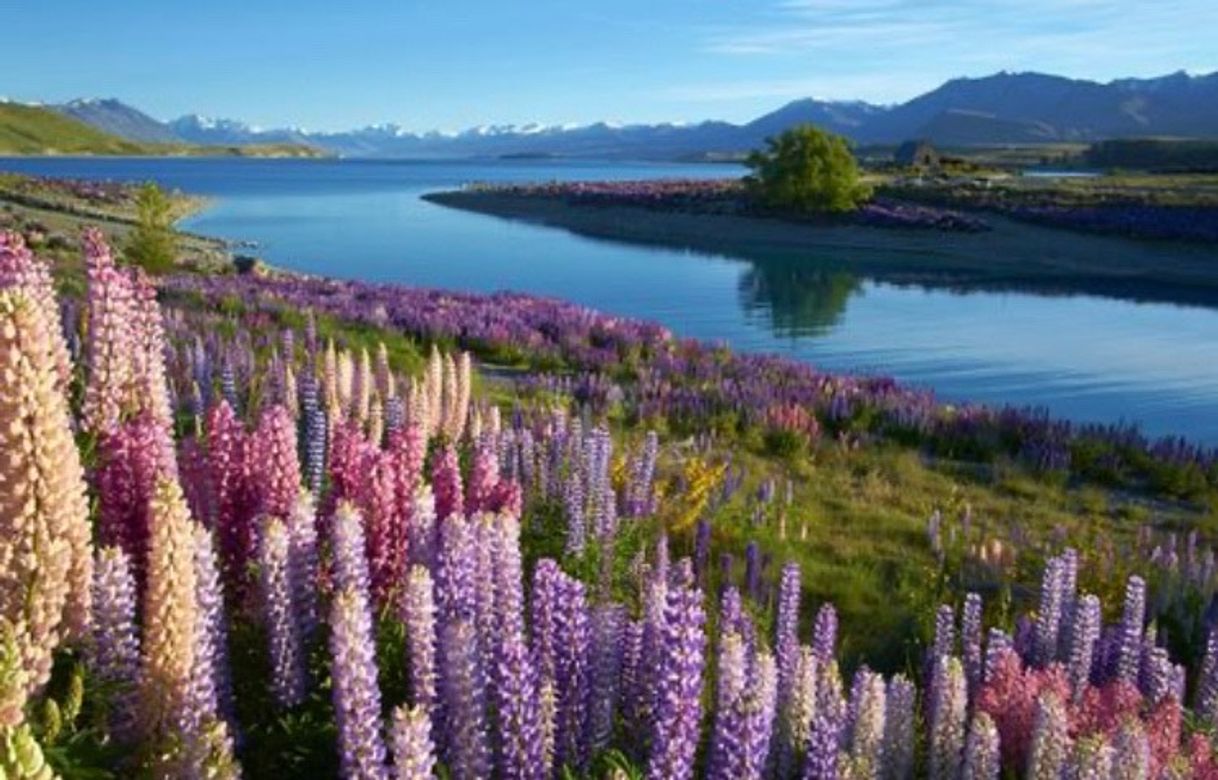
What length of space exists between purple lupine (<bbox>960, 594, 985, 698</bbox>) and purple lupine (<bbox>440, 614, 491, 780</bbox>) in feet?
10.9

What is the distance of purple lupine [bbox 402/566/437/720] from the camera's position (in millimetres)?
3807

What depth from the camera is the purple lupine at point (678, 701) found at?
11.8 ft

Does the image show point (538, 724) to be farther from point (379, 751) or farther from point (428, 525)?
point (428, 525)

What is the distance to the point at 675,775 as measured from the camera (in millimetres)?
3594

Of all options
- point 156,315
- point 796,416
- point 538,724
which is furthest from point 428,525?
point 796,416

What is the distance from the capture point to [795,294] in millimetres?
45000

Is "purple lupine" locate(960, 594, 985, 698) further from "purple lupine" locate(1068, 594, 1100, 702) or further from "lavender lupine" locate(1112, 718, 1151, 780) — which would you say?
"lavender lupine" locate(1112, 718, 1151, 780)

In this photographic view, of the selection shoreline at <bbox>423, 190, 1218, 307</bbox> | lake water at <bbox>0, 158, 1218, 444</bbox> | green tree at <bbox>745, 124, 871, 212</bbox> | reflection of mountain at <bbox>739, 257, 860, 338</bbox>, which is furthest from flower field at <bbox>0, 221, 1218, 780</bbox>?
green tree at <bbox>745, 124, 871, 212</bbox>

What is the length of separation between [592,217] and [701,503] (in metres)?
68.8

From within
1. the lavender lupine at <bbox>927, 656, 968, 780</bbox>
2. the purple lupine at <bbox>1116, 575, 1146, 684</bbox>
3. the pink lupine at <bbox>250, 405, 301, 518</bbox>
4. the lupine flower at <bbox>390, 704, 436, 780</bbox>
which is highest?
the pink lupine at <bbox>250, 405, 301, 518</bbox>

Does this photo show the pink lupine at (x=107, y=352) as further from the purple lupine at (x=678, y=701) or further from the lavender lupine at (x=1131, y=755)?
the lavender lupine at (x=1131, y=755)

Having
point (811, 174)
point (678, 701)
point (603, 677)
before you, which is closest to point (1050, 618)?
point (603, 677)

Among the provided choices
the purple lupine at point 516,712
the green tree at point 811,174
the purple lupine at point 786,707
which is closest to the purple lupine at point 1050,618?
the purple lupine at point 786,707

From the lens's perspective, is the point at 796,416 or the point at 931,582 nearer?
the point at 931,582
